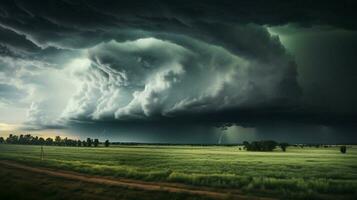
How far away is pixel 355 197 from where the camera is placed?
105ft

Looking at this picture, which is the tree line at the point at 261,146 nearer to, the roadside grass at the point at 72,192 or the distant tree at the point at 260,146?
the distant tree at the point at 260,146

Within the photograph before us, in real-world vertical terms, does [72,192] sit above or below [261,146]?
below

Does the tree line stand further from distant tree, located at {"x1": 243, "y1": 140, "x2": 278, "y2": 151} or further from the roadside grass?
the roadside grass

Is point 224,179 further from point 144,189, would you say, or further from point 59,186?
point 59,186

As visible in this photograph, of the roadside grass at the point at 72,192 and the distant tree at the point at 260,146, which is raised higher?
the distant tree at the point at 260,146

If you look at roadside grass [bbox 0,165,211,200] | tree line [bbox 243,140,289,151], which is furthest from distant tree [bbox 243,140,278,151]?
roadside grass [bbox 0,165,211,200]

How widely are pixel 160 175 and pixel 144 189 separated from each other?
426 inches

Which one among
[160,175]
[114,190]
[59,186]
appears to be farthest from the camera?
[160,175]

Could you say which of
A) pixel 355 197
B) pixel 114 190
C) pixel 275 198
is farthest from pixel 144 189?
pixel 355 197

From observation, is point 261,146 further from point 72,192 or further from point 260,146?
point 72,192

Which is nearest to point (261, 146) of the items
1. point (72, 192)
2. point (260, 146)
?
point (260, 146)

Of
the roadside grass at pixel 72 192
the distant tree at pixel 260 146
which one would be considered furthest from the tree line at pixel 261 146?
the roadside grass at pixel 72 192

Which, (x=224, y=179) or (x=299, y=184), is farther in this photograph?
(x=224, y=179)

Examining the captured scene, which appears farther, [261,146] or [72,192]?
[261,146]
